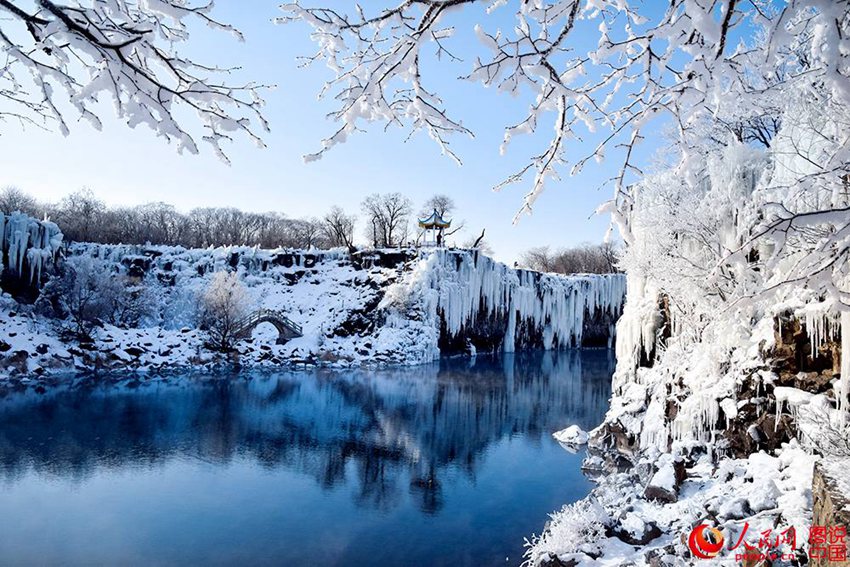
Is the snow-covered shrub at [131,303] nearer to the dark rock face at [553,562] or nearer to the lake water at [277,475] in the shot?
the lake water at [277,475]

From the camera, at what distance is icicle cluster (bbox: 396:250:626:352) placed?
27812mm

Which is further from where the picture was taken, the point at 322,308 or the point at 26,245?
the point at 322,308

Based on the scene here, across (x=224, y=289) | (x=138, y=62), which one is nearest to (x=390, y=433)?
(x=138, y=62)

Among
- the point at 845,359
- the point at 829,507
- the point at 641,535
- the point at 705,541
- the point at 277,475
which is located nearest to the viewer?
the point at 829,507

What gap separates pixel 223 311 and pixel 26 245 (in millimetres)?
9110

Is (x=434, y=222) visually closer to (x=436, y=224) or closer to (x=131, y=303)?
(x=436, y=224)

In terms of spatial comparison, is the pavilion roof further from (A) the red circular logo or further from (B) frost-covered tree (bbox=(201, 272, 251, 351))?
(A) the red circular logo

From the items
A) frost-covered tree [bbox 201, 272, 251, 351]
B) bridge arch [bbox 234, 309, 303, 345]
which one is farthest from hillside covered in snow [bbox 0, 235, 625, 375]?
frost-covered tree [bbox 201, 272, 251, 351]

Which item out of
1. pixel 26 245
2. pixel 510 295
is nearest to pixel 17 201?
pixel 26 245

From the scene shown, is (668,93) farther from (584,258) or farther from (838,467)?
(584,258)

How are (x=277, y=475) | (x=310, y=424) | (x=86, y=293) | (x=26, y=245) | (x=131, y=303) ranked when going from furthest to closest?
(x=131, y=303) → (x=26, y=245) → (x=86, y=293) → (x=310, y=424) → (x=277, y=475)

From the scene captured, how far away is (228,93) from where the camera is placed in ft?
6.56

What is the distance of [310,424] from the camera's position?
1252 centimetres

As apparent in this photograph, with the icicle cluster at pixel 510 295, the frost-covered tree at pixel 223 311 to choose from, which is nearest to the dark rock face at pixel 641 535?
the frost-covered tree at pixel 223 311
